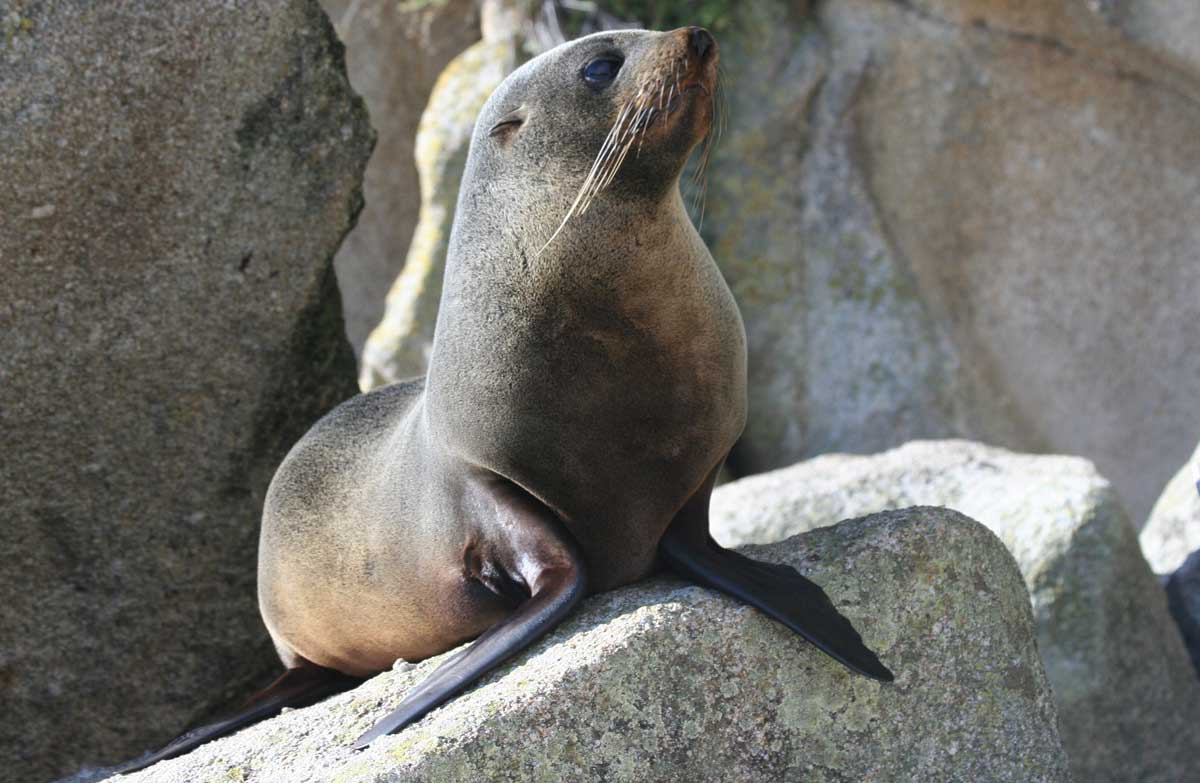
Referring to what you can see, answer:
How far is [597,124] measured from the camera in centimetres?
369

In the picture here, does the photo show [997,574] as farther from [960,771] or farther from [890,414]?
[890,414]

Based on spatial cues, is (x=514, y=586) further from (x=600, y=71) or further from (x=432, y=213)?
(x=432, y=213)

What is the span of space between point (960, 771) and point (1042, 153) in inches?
230

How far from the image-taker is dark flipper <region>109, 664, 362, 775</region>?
392 cm

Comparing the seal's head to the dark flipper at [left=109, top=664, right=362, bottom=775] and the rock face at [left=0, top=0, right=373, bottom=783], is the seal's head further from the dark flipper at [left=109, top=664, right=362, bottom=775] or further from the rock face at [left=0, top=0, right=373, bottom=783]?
the dark flipper at [left=109, top=664, right=362, bottom=775]

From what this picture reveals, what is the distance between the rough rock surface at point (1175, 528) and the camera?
5.65 metres

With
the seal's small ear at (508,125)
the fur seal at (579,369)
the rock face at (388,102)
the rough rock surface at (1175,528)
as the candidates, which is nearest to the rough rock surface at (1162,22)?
the rough rock surface at (1175,528)

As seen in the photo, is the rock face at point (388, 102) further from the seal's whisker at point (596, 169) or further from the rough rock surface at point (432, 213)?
the seal's whisker at point (596, 169)

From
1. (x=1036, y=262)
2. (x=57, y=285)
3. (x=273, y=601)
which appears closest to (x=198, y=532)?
(x=273, y=601)

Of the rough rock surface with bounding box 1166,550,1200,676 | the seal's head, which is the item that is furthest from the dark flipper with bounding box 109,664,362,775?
the rough rock surface with bounding box 1166,550,1200,676

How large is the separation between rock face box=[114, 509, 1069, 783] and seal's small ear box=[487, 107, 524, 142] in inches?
44.5

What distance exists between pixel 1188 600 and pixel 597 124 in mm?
2847

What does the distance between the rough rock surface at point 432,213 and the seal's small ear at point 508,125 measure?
446 centimetres

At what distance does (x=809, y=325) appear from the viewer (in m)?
8.69
